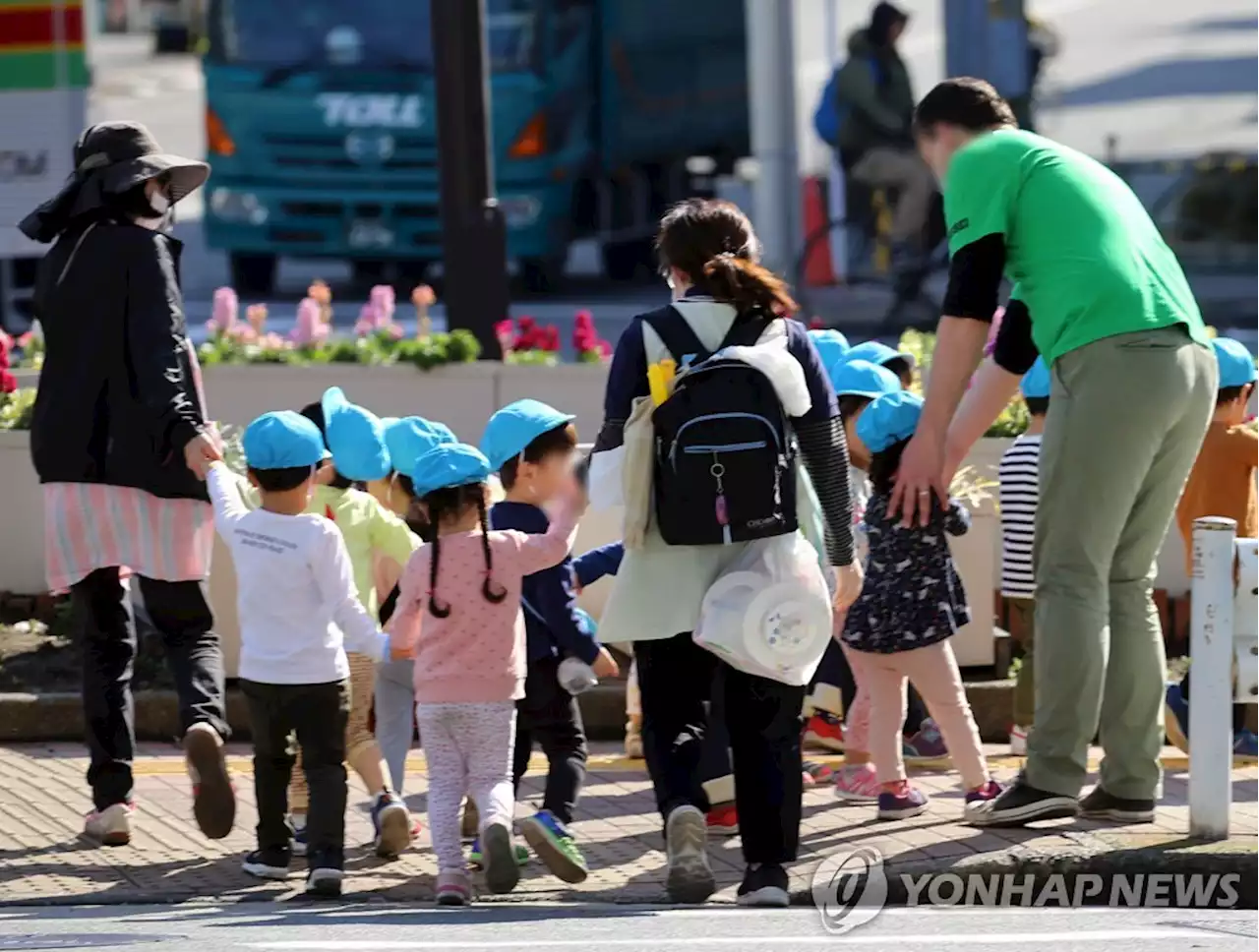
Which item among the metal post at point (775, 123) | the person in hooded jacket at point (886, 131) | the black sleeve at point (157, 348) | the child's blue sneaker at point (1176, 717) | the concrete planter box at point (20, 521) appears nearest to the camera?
the black sleeve at point (157, 348)

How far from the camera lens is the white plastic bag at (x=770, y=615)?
6344 millimetres

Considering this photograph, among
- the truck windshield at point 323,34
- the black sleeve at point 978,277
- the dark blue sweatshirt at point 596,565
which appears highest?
the truck windshield at point 323,34

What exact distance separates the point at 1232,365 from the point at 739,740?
2.36 metres

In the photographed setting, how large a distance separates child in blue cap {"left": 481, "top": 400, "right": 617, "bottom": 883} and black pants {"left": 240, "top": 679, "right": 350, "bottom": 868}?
51 centimetres

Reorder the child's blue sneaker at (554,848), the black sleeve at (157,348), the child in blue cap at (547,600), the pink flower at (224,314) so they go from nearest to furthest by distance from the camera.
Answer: the child's blue sneaker at (554,848)
the child in blue cap at (547,600)
the black sleeve at (157,348)
the pink flower at (224,314)

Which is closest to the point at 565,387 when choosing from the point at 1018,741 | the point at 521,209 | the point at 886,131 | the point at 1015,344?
the point at 1018,741

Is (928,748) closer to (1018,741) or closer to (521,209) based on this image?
(1018,741)

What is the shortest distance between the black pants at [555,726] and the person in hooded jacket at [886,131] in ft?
29.5

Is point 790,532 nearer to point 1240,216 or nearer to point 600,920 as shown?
point 600,920

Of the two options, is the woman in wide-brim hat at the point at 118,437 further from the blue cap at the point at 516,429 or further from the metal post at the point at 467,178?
the metal post at the point at 467,178

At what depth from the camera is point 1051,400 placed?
22.5ft

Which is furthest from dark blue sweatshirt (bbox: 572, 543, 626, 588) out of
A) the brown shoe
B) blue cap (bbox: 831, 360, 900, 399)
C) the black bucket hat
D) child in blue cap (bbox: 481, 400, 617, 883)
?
the black bucket hat

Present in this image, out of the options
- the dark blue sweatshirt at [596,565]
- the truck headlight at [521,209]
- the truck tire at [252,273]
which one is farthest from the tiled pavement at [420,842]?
the truck tire at [252,273]

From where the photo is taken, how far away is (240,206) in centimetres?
2012
